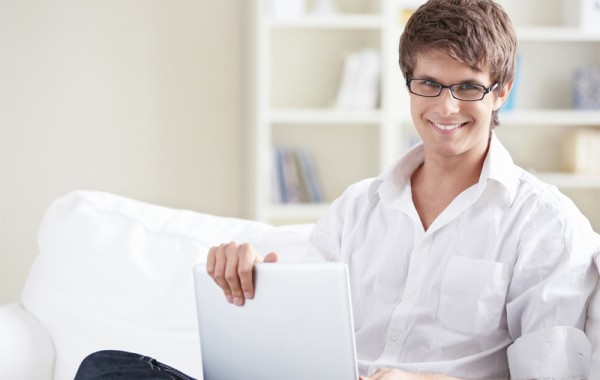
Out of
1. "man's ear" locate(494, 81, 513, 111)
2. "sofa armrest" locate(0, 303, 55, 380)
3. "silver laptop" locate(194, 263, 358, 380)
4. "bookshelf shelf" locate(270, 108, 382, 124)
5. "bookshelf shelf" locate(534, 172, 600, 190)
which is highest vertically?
"man's ear" locate(494, 81, 513, 111)

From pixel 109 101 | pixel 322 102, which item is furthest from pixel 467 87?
pixel 109 101

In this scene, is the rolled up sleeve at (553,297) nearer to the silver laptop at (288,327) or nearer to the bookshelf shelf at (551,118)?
the silver laptop at (288,327)

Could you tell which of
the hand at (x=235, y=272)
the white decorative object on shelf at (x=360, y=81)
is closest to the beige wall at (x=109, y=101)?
the white decorative object on shelf at (x=360, y=81)

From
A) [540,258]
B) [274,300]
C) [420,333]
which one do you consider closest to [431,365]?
[420,333]

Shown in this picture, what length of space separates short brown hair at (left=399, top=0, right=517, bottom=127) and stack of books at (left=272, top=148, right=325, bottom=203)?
7.05 ft

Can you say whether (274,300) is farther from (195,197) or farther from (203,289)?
(195,197)

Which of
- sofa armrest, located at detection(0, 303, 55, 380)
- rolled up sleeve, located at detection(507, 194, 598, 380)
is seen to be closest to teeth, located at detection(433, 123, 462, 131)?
rolled up sleeve, located at detection(507, 194, 598, 380)

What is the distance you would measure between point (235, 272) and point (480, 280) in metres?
0.45

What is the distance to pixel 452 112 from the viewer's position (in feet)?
4.94

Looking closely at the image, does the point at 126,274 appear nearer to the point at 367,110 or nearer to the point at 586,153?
the point at 367,110

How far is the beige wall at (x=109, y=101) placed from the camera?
380 cm

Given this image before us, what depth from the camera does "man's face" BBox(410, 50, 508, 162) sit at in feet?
4.93

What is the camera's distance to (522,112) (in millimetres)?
3783

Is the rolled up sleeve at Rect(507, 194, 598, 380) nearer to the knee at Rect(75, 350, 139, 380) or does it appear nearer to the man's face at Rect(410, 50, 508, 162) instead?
the man's face at Rect(410, 50, 508, 162)
